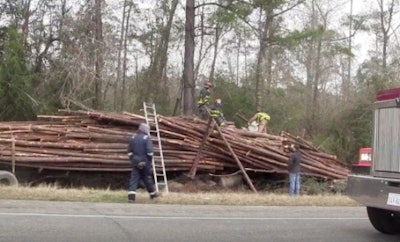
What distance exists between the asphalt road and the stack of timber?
590 centimetres

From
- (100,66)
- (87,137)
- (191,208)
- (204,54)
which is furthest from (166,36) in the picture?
(191,208)

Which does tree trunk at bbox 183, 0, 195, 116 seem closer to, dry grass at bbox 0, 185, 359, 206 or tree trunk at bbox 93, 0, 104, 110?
tree trunk at bbox 93, 0, 104, 110

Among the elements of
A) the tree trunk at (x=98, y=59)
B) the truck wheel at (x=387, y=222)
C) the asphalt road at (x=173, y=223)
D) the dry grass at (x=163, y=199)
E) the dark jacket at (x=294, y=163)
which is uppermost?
the tree trunk at (x=98, y=59)

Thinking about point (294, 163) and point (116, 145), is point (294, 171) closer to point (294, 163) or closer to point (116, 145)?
point (294, 163)

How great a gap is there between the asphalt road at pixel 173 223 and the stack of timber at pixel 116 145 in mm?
5905

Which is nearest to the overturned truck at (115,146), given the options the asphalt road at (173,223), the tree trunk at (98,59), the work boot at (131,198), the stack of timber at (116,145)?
the stack of timber at (116,145)

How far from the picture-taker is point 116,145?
712 inches

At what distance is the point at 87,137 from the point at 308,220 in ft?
31.1

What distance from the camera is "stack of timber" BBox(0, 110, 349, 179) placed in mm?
17781

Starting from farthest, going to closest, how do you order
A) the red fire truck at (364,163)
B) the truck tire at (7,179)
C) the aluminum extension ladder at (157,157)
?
the aluminum extension ladder at (157,157)
the truck tire at (7,179)
the red fire truck at (364,163)

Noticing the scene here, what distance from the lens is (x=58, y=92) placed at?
84.3ft

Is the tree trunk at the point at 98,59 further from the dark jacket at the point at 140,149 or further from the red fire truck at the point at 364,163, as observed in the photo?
the red fire truck at the point at 364,163

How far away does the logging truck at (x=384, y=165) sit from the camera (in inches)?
316

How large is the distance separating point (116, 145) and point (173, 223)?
8.84m
